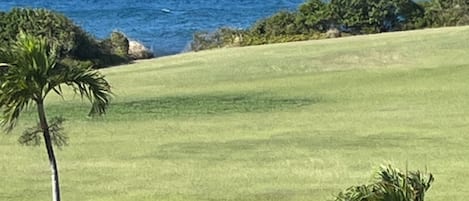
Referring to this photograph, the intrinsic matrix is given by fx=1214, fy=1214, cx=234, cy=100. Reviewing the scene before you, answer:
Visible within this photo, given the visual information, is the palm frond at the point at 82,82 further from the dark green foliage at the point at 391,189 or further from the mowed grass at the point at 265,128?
the mowed grass at the point at 265,128

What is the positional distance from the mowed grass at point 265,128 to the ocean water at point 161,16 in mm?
18962

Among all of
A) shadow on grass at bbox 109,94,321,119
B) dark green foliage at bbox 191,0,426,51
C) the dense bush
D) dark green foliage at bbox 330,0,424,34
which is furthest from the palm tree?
dark green foliage at bbox 330,0,424,34

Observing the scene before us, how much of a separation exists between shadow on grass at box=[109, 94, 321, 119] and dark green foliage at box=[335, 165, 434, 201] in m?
17.0

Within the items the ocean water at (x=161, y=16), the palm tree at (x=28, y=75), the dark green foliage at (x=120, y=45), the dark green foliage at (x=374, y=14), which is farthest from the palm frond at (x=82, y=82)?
the ocean water at (x=161, y=16)

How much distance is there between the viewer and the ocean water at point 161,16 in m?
62.0

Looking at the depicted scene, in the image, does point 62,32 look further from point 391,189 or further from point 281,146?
point 391,189

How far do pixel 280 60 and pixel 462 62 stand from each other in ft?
17.7

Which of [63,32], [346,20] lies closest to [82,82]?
[63,32]

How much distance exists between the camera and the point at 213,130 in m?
22.6

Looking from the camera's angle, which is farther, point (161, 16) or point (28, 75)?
point (161, 16)

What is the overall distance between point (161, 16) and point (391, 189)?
70832mm

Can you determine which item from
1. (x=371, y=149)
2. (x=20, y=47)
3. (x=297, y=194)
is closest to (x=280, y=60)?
(x=371, y=149)

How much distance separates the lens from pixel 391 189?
7.52 meters

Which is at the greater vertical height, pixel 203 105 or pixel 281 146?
pixel 203 105
